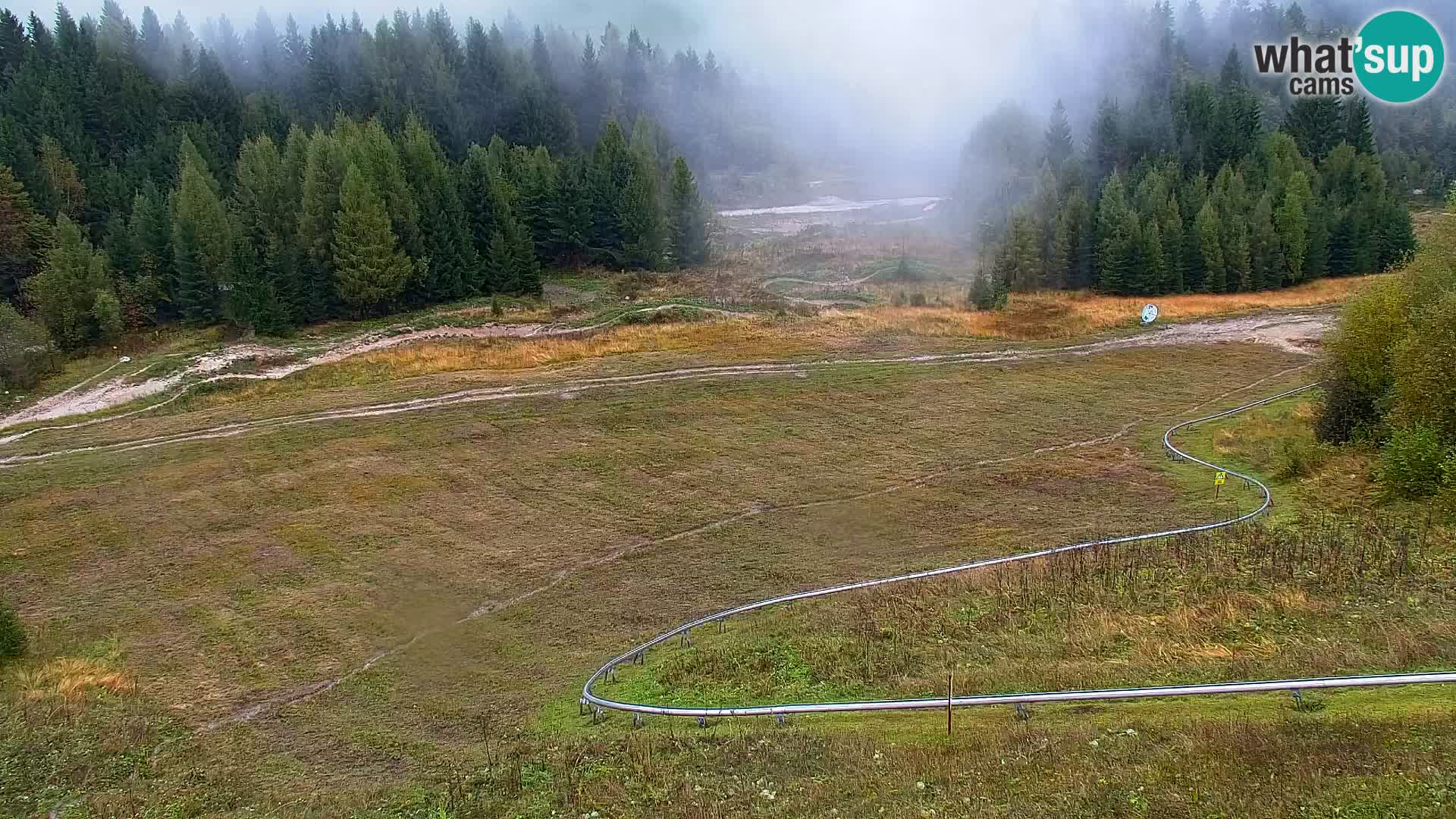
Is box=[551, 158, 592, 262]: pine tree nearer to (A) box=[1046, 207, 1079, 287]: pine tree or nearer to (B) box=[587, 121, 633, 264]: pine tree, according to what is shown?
(B) box=[587, 121, 633, 264]: pine tree

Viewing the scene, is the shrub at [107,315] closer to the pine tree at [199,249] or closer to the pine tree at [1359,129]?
the pine tree at [199,249]

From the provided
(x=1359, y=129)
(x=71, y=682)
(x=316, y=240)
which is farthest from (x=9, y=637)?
(x=1359, y=129)

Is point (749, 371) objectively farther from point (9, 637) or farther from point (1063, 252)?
point (1063, 252)

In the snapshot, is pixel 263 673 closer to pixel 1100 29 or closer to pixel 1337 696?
pixel 1337 696

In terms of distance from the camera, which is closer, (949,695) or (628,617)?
(949,695)

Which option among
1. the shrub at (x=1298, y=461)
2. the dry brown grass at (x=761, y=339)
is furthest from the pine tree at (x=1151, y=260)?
the shrub at (x=1298, y=461)

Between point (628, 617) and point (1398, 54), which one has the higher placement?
point (1398, 54)
